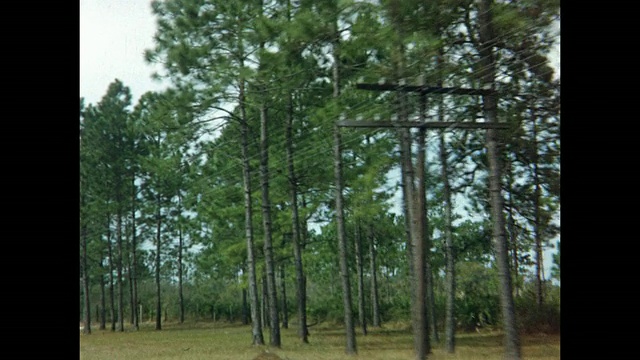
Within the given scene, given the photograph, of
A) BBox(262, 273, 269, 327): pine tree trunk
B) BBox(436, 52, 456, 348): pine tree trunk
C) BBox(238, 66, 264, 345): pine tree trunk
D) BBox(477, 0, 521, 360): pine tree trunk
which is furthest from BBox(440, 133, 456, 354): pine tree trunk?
BBox(262, 273, 269, 327): pine tree trunk

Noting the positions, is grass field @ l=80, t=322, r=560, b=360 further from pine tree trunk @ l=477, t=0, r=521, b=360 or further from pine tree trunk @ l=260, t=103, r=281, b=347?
pine tree trunk @ l=477, t=0, r=521, b=360

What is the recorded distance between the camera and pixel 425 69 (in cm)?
1238

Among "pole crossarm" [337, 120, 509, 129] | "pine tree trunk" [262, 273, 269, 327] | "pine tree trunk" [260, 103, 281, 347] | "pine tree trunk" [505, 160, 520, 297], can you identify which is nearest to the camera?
"pole crossarm" [337, 120, 509, 129]

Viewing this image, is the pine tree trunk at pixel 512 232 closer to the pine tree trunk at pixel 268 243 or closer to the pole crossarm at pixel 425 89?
the pole crossarm at pixel 425 89

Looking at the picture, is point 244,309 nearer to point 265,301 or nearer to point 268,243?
point 265,301

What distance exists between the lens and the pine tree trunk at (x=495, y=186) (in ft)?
35.1

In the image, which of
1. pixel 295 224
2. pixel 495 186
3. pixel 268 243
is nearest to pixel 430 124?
pixel 495 186

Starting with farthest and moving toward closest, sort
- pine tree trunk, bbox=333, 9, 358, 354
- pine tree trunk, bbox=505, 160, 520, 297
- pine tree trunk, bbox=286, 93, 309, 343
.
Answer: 1. pine tree trunk, bbox=286, 93, 309, 343
2. pine tree trunk, bbox=505, 160, 520, 297
3. pine tree trunk, bbox=333, 9, 358, 354

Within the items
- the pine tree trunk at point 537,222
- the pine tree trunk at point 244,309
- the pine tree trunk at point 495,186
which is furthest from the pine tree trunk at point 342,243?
the pine tree trunk at point 244,309

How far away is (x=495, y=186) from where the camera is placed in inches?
440

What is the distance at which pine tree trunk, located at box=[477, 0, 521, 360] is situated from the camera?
421 inches

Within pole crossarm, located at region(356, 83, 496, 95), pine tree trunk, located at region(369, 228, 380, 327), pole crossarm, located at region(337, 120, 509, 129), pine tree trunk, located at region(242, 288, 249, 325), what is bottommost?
pine tree trunk, located at region(242, 288, 249, 325)

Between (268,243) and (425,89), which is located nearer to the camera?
(425,89)
